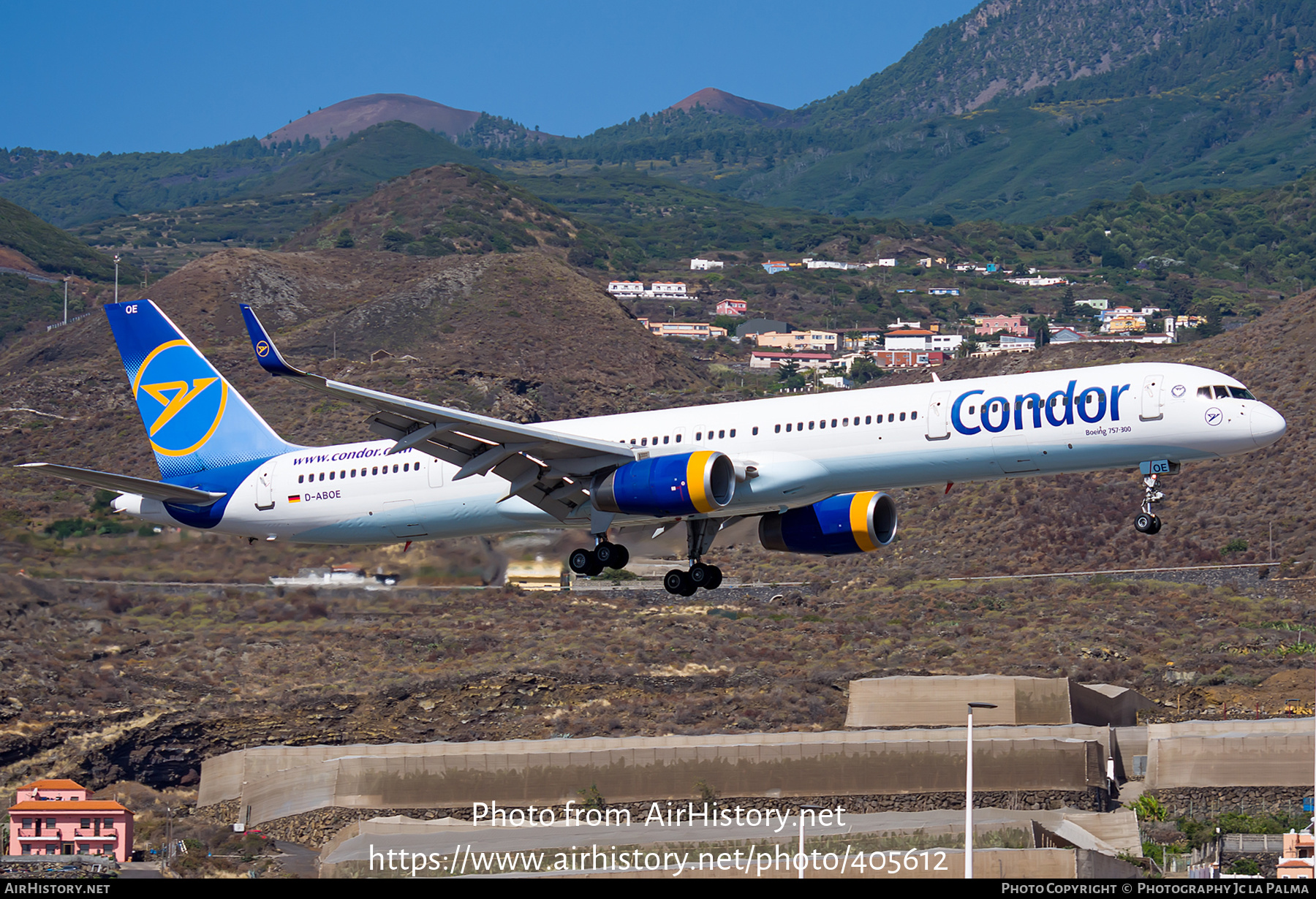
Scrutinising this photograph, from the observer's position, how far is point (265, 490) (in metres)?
45.2

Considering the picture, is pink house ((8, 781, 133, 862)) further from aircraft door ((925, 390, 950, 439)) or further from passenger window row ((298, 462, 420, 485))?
aircraft door ((925, 390, 950, 439))

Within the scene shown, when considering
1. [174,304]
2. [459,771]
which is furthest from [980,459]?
[174,304]

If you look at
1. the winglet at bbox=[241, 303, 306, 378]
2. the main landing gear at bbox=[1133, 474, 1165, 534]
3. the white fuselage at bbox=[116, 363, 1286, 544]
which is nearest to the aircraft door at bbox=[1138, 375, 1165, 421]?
the white fuselage at bbox=[116, 363, 1286, 544]

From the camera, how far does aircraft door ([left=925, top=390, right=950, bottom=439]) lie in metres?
37.4

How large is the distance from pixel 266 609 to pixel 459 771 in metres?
10.3

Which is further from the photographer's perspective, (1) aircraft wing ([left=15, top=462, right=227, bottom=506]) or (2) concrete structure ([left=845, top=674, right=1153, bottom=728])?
(2) concrete structure ([left=845, top=674, right=1153, bottom=728])

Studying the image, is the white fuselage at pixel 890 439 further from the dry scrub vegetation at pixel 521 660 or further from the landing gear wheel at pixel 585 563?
the dry scrub vegetation at pixel 521 660

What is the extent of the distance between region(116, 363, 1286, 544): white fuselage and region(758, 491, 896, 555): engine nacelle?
7.65 feet

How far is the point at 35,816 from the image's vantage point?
5200 centimetres

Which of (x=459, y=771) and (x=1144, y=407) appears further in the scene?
(x=459, y=771)

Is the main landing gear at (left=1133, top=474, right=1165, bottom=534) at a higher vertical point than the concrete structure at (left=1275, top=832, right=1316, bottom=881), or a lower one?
higher

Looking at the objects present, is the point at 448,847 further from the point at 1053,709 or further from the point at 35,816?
the point at 1053,709

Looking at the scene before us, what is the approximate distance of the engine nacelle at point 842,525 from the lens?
1633 inches
